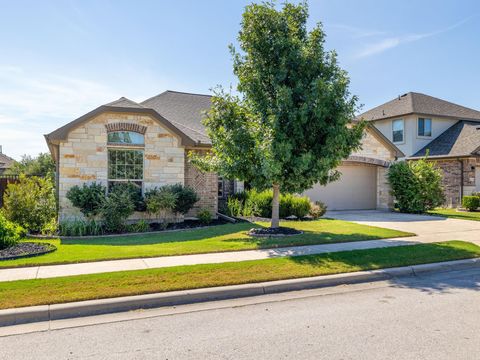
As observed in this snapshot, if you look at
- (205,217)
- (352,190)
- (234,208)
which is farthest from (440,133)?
(205,217)

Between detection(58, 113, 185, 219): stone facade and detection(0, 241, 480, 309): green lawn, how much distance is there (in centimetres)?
724

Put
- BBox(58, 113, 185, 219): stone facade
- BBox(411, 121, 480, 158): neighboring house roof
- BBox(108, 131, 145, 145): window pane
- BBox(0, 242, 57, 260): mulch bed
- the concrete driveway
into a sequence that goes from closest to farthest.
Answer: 1. BBox(0, 242, 57, 260): mulch bed
2. the concrete driveway
3. BBox(58, 113, 185, 219): stone facade
4. BBox(108, 131, 145, 145): window pane
5. BBox(411, 121, 480, 158): neighboring house roof

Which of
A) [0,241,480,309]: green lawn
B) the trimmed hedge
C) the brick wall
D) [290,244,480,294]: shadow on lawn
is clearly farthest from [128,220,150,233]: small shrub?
[290,244,480,294]: shadow on lawn

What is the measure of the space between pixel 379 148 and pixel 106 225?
14792 millimetres

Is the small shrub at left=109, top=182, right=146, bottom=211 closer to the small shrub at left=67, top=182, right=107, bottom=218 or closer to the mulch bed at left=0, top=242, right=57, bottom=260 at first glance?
the small shrub at left=67, top=182, right=107, bottom=218

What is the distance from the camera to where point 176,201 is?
13641 mm

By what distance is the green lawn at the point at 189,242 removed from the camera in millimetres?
8383

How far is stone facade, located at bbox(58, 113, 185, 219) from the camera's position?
1317 centimetres

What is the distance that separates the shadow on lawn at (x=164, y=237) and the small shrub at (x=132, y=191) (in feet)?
5.44

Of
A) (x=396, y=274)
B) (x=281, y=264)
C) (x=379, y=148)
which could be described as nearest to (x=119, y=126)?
(x=281, y=264)

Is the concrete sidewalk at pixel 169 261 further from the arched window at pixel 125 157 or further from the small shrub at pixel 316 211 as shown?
the arched window at pixel 125 157

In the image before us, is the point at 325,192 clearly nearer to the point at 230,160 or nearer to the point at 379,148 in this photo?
the point at 379,148

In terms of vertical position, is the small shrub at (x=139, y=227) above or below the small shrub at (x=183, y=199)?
below

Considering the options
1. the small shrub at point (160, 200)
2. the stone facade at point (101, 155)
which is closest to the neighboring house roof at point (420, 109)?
the stone facade at point (101, 155)
